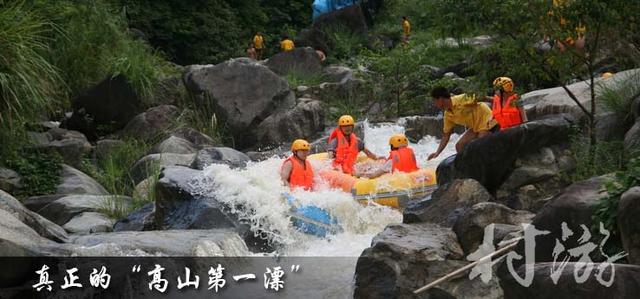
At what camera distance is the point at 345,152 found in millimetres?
13305

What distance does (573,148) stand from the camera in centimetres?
1045

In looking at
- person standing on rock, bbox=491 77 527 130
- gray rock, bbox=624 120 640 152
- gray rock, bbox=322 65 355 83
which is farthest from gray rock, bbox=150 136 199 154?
gray rock, bbox=624 120 640 152

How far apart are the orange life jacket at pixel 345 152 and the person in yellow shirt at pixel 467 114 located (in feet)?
5.28

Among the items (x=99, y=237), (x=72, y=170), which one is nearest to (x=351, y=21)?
(x=72, y=170)

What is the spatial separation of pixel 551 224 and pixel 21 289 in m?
4.12

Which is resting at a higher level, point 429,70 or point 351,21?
point 351,21

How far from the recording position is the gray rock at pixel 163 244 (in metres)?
8.12

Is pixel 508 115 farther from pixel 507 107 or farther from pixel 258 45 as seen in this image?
pixel 258 45

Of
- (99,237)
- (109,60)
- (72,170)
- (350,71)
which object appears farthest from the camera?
(350,71)

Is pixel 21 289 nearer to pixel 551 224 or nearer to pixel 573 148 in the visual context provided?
pixel 551 224

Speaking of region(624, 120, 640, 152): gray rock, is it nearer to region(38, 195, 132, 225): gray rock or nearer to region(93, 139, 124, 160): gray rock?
region(38, 195, 132, 225): gray rock

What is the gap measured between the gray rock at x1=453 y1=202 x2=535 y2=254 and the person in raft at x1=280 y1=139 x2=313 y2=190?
4383 millimetres

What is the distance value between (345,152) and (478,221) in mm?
5532

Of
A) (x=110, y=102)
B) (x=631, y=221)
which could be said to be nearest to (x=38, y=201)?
(x=110, y=102)
